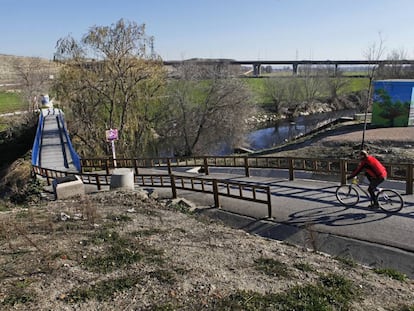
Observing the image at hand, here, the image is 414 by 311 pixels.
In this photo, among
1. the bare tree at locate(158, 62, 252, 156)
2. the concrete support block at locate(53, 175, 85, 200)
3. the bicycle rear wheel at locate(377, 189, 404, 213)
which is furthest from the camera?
the bare tree at locate(158, 62, 252, 156)

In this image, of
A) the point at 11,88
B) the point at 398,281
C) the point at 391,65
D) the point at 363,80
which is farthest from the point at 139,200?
the point at 363,80

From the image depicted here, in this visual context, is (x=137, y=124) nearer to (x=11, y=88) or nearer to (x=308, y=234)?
(x=308, y=234)

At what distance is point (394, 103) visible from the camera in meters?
30.0

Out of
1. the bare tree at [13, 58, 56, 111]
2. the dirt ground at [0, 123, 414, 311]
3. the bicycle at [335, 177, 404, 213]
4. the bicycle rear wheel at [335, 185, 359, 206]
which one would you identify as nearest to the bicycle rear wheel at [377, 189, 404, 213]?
the bicycle at [335, 177, 404, 213]

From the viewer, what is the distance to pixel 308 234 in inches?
354

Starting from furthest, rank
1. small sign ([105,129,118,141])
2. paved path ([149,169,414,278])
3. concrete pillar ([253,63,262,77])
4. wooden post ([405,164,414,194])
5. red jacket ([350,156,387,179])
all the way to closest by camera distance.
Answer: concrete pillar ([253,63,262,77]) → small sign ([105,129,118,141]) → wooden post ([405,164,414,194]) → red jacket ([350,156,387,179]) → paved path ([149,169,414,278])

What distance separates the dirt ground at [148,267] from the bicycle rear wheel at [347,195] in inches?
123

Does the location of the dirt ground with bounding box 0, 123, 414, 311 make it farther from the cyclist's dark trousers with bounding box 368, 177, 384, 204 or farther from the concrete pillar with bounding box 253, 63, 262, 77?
the concrete pillar with bounding box 253, 63, 262, 77

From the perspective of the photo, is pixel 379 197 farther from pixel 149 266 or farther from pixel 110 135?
pixel 110 135

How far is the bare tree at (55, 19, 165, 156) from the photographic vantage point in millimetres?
A: 28484

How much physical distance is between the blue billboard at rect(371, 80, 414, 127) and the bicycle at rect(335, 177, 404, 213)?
72.6 feet

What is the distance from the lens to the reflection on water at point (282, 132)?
144ft

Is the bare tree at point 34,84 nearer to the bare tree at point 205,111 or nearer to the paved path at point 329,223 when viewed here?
the bare tree at point 205,111

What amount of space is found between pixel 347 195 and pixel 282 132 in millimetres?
40760
